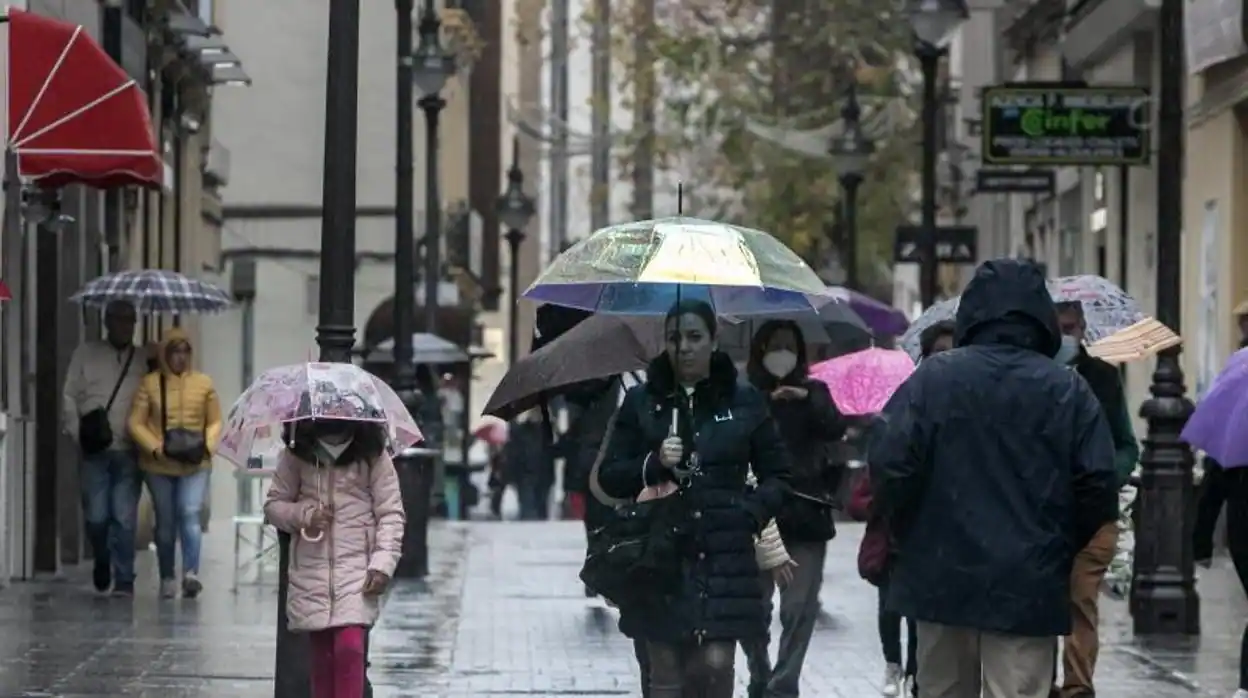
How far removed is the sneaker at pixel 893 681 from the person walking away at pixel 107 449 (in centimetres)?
719

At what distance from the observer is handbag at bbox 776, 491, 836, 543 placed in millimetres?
13047

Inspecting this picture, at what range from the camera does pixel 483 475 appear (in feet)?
187

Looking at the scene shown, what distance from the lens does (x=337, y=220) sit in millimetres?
12203

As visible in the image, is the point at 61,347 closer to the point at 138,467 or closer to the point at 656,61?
the point at 138,467

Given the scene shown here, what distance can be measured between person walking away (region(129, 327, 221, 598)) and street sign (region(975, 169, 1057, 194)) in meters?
17.1

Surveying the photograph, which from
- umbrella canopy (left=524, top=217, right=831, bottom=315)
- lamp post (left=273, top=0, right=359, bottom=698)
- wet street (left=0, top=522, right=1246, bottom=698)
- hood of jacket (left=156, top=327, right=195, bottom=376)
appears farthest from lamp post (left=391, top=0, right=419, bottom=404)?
umbrella canopy (left=524, top=217, right=831, bottom=315)

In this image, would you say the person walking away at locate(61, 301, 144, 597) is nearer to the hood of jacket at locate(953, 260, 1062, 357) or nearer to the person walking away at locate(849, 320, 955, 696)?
the person walking away at locate(849, 320, 955, 696)

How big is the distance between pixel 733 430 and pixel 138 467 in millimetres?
Answer: 10091

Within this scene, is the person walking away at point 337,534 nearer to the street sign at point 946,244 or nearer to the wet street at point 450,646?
the wet street at point 450,646

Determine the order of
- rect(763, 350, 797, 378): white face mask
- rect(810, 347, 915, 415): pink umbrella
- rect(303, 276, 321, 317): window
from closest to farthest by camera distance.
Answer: rect(763, 350, 797, 378): white face mask < rect(810, 347, 915, 415): pink umbrella < rect(303, 276, 321, 317): window

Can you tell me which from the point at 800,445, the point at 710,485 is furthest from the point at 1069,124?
the point at 710,485

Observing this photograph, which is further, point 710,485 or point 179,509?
point 179,509

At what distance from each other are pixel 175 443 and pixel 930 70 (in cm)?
823

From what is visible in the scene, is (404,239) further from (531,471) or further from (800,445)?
(531,471)
